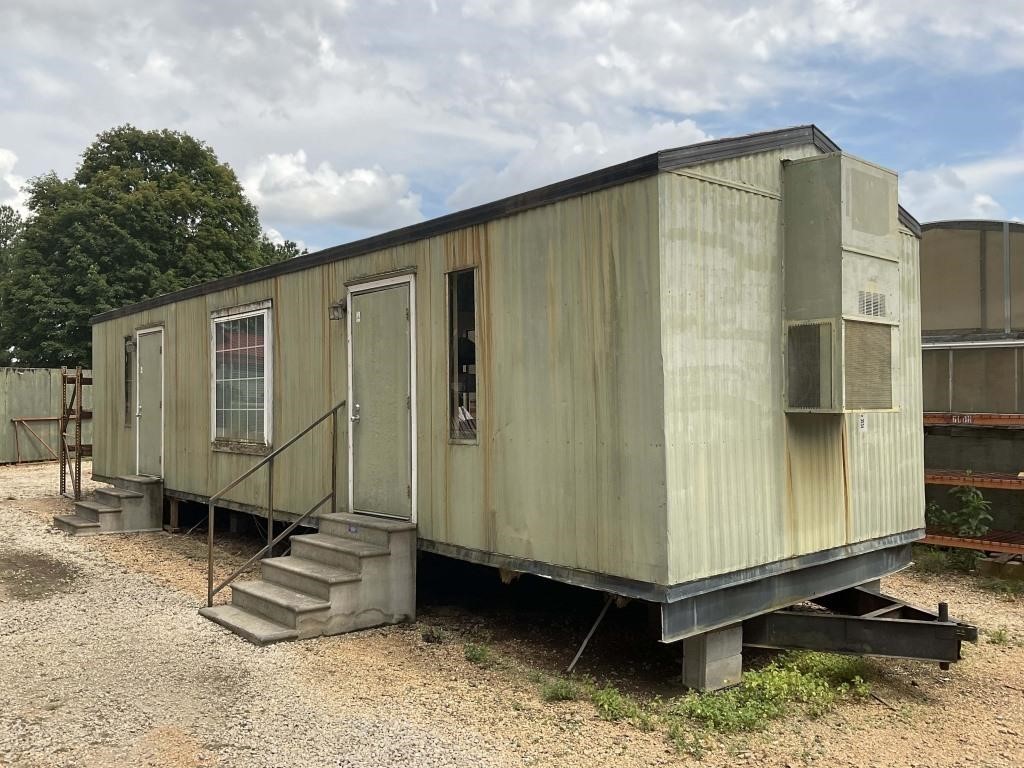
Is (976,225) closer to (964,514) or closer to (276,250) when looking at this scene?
(964,514)

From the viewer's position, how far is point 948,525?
785 cm

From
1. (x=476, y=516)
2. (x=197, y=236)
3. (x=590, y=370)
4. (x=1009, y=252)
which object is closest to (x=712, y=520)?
(x=590, y=370)

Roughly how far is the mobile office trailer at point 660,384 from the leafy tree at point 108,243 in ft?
62.6

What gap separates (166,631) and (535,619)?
2.53m

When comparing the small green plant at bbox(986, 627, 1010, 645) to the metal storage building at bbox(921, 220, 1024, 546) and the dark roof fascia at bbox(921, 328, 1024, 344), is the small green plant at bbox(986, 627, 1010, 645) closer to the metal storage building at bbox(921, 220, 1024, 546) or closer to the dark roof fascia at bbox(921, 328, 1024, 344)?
the metal storage building at bbox(921, 220, 1024, 546)

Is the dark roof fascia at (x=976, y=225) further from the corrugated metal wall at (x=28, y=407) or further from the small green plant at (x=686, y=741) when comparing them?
the corrugated metal wall at (x=28, y=407)

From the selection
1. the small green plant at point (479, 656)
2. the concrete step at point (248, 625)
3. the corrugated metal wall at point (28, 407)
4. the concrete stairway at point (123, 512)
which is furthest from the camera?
the corrugated metal wall at point (28, 407)

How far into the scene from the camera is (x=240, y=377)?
8211 millimetres

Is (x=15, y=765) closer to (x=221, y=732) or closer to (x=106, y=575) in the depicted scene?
(x=221, y=732)

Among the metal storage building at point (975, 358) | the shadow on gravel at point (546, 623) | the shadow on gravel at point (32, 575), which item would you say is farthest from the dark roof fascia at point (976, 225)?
the shadow on gravel at point (32, 575)

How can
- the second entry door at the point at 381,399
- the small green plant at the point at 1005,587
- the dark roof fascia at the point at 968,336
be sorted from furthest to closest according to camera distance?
the dark roof fascia at the point at 968,336, the small green plant at the point at 1005,587, the second entry door at the point at 381,399

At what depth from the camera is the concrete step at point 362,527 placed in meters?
5.77

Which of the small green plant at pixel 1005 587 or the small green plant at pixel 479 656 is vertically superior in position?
the small green plant at pixel 479 656

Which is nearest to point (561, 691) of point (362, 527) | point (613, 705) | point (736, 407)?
point (613, 705)
